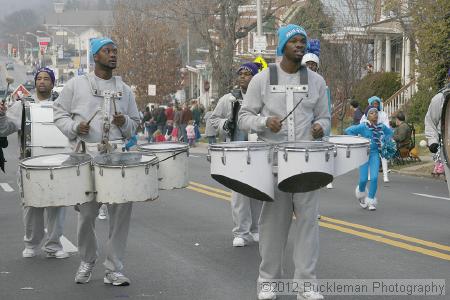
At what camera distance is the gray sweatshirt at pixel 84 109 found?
8875 mm

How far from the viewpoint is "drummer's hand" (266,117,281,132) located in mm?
7738

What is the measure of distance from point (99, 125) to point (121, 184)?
974 millimetres

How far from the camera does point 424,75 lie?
25672 mm

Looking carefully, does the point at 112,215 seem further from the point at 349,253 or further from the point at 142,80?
the point at 142,80

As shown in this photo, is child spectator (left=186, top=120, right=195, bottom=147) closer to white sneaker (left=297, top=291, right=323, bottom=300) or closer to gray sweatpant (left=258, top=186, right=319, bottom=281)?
gray sweatpant (left=258, top=186, right=319, bottom=281)

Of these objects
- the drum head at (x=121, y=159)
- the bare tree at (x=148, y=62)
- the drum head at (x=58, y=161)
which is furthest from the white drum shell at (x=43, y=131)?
the bare tree at (x=148, y=62)

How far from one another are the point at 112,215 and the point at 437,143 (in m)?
4.03

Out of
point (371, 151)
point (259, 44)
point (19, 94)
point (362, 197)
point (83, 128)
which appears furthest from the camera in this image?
point (259, 44)

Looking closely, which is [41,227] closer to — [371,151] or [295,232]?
[295,232]

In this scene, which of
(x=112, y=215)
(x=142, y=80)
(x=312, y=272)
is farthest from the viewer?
(x=142, y=80)

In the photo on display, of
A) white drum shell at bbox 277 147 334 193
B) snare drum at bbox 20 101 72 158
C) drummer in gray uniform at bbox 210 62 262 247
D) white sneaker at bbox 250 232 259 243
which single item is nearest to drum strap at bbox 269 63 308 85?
white drum shell at bbox 277 147 334 193

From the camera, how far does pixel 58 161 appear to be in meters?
8.27

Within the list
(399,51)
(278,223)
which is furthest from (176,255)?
(399,51)

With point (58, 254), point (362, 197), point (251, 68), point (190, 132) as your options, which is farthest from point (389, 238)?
point (190, 132)
